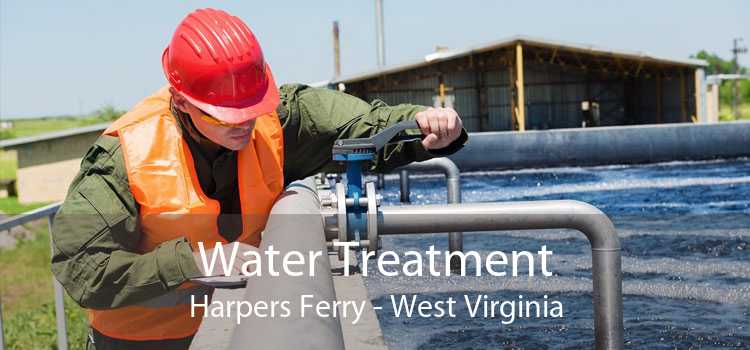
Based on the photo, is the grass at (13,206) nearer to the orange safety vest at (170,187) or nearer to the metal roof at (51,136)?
the metal roof at (51,136)

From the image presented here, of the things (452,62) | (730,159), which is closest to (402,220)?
(730,159)

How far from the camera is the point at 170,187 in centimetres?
194

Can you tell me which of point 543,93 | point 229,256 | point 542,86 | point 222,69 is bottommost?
point 229,256

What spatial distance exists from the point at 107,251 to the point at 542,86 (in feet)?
87.2

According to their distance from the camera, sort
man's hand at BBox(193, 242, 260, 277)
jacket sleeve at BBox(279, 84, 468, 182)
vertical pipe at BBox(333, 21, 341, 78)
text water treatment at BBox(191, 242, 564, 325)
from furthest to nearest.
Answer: vertical pipe at BBox(333, 21, 341, 78)
jacket sleeve at BBox(279, 84, 468, 182)
man's hand at BBox(193, 242, 260, 277)
text water treatment at BBox(191, 242, 564, 325)

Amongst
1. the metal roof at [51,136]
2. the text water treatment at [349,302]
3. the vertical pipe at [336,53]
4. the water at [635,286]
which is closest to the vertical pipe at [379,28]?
the vertical pipe at [336,53]

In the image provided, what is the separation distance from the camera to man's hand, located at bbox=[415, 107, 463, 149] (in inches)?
82.0

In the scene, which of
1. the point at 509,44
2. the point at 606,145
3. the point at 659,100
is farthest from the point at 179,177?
the point at 659,100

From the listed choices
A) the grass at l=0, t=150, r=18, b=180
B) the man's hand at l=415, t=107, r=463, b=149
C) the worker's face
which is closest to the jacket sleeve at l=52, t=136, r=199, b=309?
the worker's face

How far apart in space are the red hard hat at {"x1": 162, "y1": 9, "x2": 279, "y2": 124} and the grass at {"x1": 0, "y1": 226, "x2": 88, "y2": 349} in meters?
5.98

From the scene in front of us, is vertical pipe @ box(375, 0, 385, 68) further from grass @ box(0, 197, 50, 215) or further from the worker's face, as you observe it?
the worker's face

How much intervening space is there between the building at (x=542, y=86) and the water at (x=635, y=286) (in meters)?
14.4

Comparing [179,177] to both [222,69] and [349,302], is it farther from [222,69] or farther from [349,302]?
[349,302]

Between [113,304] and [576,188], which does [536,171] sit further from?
[113,304]
